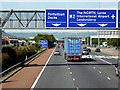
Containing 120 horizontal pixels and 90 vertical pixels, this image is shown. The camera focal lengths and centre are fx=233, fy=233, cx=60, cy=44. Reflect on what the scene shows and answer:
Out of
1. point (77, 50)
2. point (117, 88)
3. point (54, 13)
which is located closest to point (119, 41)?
point (77, 50)

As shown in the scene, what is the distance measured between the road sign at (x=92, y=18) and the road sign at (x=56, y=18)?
0.76 metres

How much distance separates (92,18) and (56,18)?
4554 mm

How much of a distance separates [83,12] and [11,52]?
10.6 metres

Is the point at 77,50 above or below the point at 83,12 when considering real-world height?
below

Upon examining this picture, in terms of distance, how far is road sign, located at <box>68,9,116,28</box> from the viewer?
2920 cm

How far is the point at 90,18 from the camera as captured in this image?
29344 millimetres

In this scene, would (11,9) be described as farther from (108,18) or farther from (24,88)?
(24,88)

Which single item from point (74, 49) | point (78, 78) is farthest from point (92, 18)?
point (78, 78)

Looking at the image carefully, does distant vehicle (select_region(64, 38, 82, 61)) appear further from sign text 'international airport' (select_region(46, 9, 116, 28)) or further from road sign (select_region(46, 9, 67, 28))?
road sign (select_region(46, 9, 67, 28))

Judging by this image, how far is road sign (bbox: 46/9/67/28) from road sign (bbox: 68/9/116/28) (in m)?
0.76

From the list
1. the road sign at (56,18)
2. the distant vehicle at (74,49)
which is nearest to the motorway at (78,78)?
the road sign at (56,18)

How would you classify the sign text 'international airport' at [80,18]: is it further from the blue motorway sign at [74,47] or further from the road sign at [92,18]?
the blue motorway sign at [74,47]

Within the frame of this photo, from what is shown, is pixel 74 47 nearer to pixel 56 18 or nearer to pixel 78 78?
pixel 56 18

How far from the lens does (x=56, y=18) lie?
1149 inches
